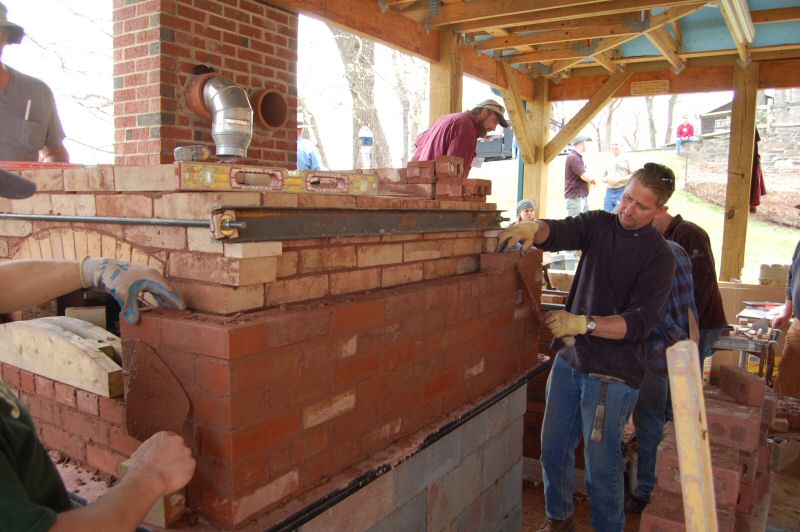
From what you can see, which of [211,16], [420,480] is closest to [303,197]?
Result: [420,480]

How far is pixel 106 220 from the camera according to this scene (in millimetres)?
1908

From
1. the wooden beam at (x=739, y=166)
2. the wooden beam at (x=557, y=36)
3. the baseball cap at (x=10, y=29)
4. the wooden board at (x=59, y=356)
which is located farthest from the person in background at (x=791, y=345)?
the baseball cap at (x=10, y=29)

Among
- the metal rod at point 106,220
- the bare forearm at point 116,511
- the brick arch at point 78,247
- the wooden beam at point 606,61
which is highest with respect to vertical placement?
the wooden beam at point 606,61

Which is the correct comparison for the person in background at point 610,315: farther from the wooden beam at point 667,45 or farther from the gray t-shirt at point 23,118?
the wooden beam at point 667,45

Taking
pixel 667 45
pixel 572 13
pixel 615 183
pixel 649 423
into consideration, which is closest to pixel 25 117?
pixel 649 423

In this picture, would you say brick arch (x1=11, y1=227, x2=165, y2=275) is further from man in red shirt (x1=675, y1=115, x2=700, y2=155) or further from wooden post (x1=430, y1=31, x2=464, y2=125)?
man in red shirt (x1=675, y1=115, x2=700, y2=155)

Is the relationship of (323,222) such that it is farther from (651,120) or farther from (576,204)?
(651,120)

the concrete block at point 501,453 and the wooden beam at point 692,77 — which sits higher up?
the wooden beam at point 692,77

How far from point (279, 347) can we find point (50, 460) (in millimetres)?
604

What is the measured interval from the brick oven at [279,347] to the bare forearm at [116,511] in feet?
0.88

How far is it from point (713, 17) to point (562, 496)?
630cm

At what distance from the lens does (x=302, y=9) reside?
184 inches

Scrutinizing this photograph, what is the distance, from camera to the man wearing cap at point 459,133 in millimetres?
4297

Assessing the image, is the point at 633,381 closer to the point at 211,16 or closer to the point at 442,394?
the point at 442,394
